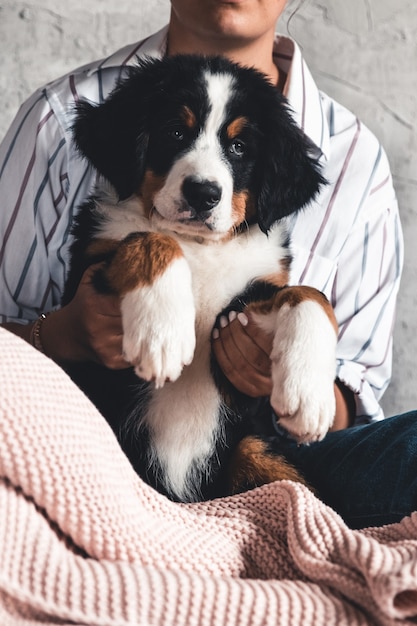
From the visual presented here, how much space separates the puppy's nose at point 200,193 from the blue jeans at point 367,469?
547 millimetres

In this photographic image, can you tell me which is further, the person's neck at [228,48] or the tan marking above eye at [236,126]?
the person's neck at [228,48]

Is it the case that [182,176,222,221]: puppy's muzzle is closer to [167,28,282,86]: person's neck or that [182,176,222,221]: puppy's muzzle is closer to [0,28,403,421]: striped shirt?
[0,28,403,421]: striped shirt

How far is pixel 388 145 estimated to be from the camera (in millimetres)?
2393

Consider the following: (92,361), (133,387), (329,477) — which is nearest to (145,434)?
(133,387)

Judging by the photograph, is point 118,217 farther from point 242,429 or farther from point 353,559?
point 353,559

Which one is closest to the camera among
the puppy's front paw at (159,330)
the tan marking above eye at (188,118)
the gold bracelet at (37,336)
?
the puppy's front paw at (159,330)

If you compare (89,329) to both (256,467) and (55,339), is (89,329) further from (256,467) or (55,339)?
(256,467)

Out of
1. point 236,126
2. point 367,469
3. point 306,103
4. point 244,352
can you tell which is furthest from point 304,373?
point 306,103

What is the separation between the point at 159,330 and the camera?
4.04 feet

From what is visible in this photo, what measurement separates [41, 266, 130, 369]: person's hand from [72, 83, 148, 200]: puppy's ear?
21 cm

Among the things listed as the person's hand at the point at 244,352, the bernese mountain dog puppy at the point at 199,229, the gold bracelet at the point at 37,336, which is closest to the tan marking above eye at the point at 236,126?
the bernese mountain dog puppy at the point at 199,229

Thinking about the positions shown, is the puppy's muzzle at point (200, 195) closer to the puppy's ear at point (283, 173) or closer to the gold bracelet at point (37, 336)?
the puppy's ear at point (283, 173)

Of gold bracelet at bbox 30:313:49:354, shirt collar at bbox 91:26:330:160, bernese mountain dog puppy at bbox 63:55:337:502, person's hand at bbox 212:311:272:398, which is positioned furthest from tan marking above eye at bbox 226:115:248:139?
gold bracelet at bbox 30:313:49:354

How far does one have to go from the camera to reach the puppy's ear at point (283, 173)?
5.24 ft
